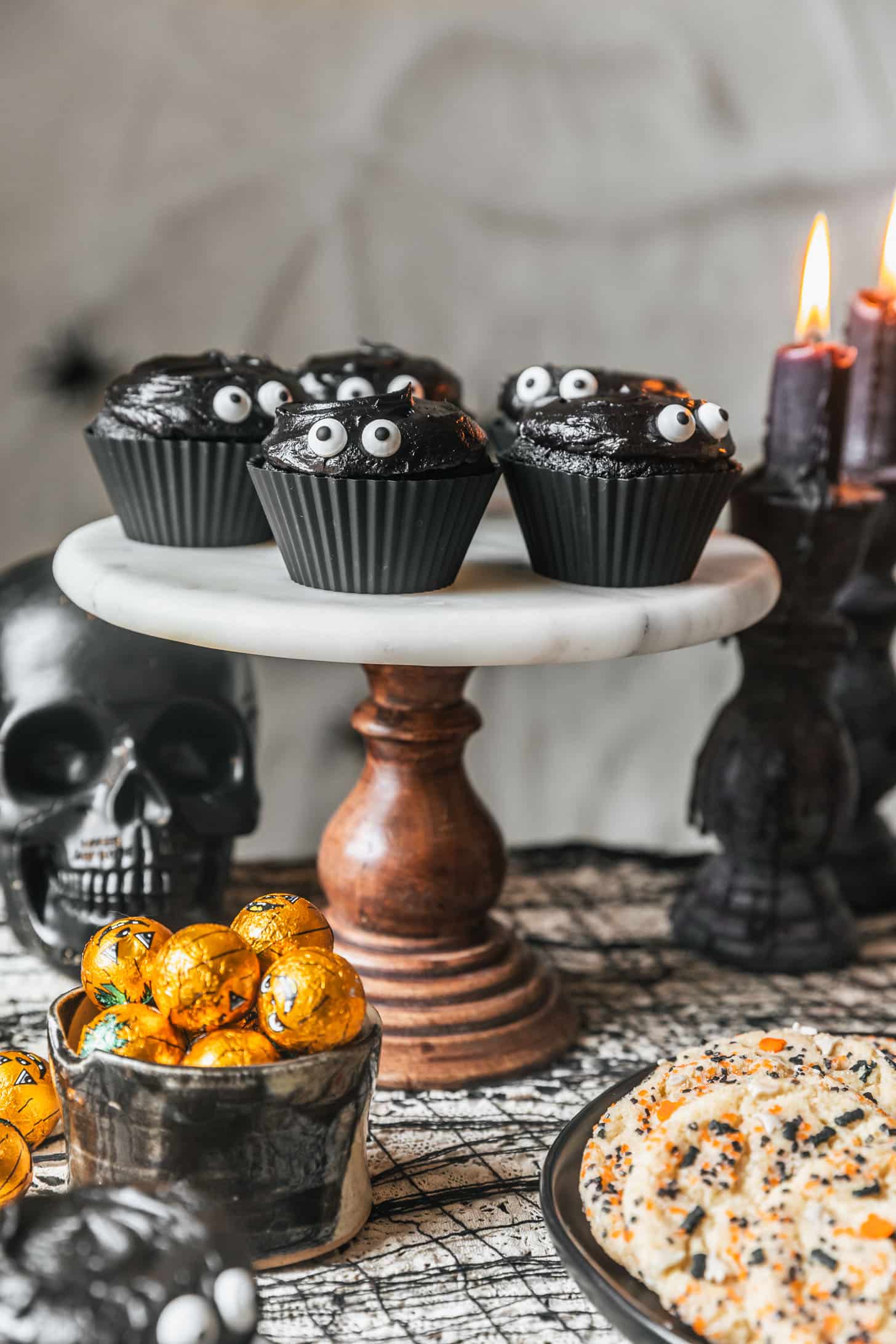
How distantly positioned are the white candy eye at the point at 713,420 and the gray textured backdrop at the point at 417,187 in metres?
0.91

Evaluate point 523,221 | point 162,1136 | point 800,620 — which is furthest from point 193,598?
point 523,221

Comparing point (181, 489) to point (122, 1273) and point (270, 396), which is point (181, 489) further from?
point (122, 1273)

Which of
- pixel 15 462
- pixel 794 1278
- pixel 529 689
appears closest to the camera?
pixel 794 1278

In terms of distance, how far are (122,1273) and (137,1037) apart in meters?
0.19

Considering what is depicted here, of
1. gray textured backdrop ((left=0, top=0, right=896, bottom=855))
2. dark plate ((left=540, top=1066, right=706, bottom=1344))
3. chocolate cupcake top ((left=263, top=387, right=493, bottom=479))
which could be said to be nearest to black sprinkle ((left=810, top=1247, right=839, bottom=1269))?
dark plate ((left=540, top=1066, right=706, bottom=1344))

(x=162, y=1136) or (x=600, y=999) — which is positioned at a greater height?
(x=162, y=1136)

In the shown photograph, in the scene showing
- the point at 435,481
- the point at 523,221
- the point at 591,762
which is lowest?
the point at 591,762

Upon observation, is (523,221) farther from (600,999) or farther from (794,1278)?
(794,1278)

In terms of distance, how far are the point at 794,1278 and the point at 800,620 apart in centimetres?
59

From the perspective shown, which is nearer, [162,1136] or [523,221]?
[162,1136]

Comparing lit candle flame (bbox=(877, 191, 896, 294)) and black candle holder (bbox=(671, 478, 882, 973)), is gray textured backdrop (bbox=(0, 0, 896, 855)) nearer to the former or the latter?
lit candle flame (bbox=(877, 191, 896, 294))

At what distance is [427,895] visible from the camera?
3.32ft

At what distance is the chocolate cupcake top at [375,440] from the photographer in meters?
0.82

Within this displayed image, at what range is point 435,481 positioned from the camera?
32.8 inches
